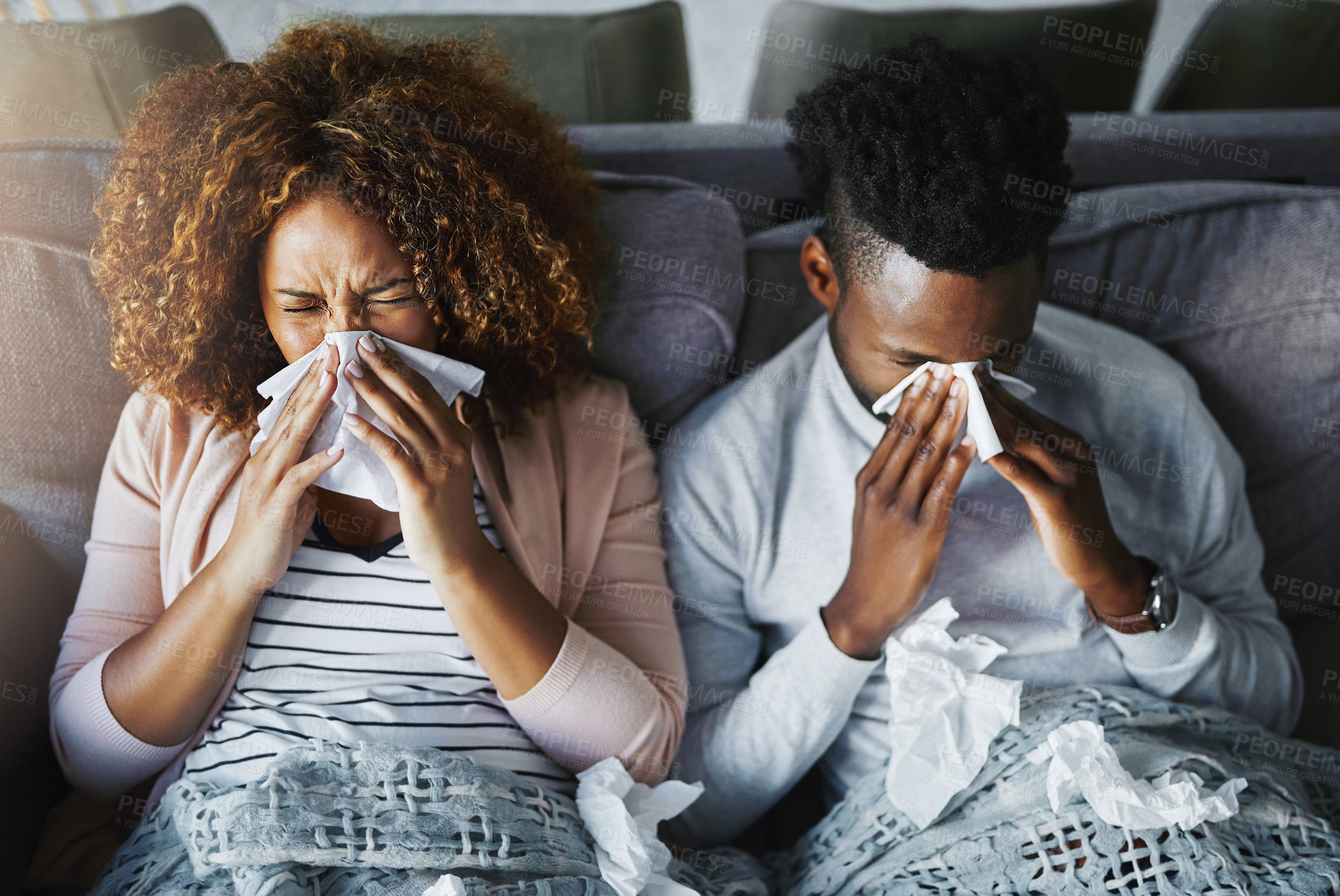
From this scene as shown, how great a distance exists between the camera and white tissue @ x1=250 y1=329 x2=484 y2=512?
0.97 m

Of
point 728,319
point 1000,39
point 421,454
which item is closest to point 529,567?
point 421,454

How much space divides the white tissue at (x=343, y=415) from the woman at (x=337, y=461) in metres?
0.01

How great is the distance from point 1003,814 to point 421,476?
802 millimetres

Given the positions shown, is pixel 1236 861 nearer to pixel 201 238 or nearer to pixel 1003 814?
pixel 1003 814

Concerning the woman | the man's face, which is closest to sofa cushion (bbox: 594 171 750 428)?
the woman

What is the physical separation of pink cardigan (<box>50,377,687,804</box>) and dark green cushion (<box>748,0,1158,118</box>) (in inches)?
40.1

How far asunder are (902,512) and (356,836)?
73 cm

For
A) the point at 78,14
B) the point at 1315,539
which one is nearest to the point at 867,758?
the point at 1315,539

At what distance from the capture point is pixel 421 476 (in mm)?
1000

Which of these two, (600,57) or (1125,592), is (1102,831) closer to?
(1125,592)

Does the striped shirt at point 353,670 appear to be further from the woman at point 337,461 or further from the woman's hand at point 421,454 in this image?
the woman's hand at point 421,454

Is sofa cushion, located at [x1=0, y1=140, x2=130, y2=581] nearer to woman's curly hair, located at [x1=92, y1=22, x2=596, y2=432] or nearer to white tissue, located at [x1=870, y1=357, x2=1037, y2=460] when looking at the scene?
woman's curly hair, located at [x1=92, y1=22, x2=596, y2=432]

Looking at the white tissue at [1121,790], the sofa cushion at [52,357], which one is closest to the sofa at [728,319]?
the sofa cushion at [52,357]

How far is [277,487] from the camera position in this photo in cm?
99
